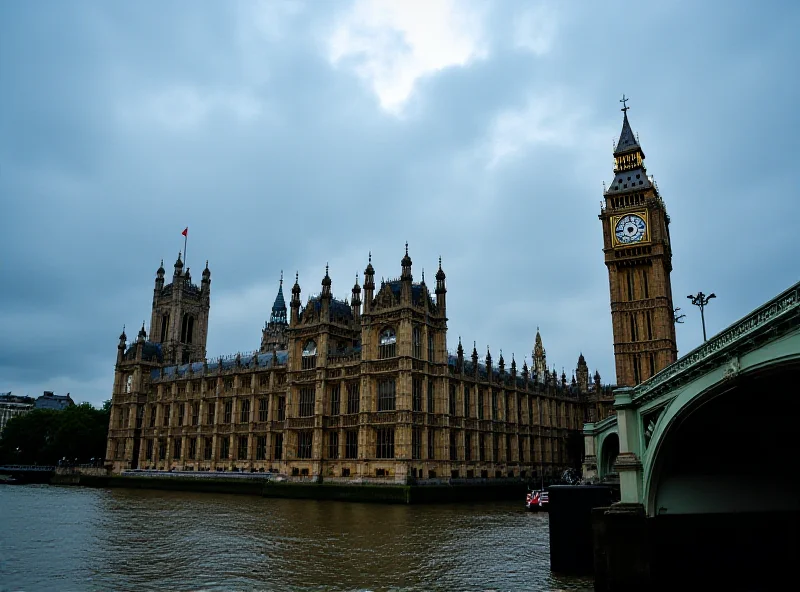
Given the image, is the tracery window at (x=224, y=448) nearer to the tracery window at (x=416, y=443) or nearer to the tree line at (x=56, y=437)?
the tracery window at (x=416, y=443)

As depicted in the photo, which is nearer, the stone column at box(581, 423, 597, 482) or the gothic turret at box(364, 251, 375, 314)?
the stone column at box(581, 423, 597, 482)

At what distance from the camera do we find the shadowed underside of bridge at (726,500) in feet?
74.4

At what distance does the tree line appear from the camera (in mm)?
112812

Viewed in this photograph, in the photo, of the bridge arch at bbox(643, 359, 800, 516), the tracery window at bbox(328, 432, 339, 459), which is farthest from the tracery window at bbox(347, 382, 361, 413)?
the bridge arch at bbox(643, 359, 800, 516)

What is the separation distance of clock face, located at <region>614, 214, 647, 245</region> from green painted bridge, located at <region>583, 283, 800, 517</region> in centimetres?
6017

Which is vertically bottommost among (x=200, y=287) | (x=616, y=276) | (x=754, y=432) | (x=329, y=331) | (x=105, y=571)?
(x=105, y=571)

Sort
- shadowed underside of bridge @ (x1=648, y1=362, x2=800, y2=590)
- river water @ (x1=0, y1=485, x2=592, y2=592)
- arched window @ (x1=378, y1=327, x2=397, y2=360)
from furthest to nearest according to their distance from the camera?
arched window @ (x1=378, y1=327, x2=397, y2=360)
river water @ (x1=0, y1=485, x2=592, y2=592)
shadowed underside of bridge @ (x1=648, y1=362, x2=800, y2=590)

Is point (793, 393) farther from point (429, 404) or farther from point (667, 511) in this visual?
point (429, 404)

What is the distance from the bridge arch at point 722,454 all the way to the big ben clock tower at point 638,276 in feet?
177

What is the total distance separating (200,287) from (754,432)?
11767 centimetres

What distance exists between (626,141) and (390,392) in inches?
2032

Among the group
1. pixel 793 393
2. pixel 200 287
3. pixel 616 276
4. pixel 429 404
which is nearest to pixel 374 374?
pixel 429 404

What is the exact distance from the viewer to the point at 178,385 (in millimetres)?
94125

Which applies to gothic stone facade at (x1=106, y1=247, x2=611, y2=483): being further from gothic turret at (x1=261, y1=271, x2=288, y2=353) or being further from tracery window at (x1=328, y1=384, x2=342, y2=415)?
gothic turret at (x1=261, y1=271, x2=288, y2=353)
